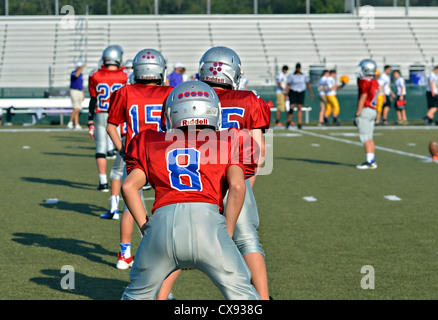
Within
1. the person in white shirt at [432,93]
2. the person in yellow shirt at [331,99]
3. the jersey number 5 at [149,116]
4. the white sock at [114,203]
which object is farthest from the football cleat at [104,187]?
the person in white shirt at [432,93]

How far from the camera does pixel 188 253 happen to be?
346 cm

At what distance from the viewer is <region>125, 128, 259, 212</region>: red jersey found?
3621mm

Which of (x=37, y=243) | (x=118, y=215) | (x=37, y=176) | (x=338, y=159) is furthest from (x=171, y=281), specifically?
(x=338, y=159)

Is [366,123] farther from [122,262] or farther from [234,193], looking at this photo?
[234,193]

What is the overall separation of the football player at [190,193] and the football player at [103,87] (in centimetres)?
592

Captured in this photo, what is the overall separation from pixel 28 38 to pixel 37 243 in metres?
25.8

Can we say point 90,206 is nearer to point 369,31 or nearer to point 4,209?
point 4,209

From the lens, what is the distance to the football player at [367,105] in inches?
496

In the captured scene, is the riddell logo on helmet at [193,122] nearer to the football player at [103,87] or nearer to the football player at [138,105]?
the football player at [138,105]

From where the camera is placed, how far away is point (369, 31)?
33.5m

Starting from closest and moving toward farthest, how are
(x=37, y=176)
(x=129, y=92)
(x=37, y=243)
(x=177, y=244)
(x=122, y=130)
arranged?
(x=177, y=244) → (x=129, y=92) → (x=37, y=243) → (x=122, y=130) → (x=37, y=176)

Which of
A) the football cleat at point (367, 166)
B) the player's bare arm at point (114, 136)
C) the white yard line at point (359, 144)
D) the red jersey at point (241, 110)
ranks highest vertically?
the red jersey at point (241, 110)

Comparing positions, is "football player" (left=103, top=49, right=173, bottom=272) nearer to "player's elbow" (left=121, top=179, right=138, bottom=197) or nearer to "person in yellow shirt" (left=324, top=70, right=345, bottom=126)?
"player's elbow" (left=121, top=179, right=138, bottom=197)
